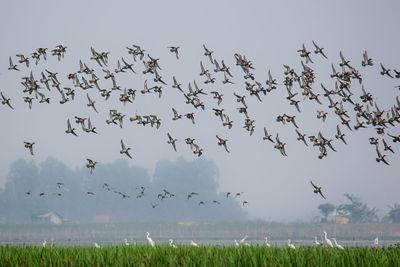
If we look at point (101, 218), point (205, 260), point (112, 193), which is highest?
point (112, 193)

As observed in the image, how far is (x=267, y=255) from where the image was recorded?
1975 cm

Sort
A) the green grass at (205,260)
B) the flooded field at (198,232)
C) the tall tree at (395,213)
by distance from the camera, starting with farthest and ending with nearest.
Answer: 1. the tall tree at (395,213)
2. the flooded field at (198,232)
3. the green grass at (205,260)

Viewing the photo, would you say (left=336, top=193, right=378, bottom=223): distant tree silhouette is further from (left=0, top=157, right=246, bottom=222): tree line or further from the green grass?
the green grass

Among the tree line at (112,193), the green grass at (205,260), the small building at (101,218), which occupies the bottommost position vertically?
the green grass at (205,260)

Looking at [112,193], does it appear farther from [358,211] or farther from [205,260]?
[205,260]

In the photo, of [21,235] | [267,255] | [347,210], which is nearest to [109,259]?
[267,255]

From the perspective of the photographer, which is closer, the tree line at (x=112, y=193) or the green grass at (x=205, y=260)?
the green grass at (x=205, y=260)

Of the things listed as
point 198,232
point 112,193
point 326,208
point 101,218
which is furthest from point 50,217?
point 326,208

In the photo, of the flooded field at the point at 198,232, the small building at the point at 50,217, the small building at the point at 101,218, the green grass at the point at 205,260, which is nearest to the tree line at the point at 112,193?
the small building at the point at 101,218

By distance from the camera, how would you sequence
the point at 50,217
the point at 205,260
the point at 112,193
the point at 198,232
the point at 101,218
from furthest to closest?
1. the point at 112,193
2. the point at 101,218
3. the point at 50,217
4. the point at 198,232
5. the point at 205,260

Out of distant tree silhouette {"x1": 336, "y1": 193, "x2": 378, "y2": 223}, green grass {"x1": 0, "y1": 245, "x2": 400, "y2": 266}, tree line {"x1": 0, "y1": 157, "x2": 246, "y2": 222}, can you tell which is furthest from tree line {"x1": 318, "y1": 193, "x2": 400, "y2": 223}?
green grass {"x1": 0, "y1": 245, "x2": 400, "y2": 266}

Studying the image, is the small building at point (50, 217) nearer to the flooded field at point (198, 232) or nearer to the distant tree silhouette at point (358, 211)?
the flooded field at point (198, 232)

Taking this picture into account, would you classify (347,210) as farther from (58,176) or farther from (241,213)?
(58,176)

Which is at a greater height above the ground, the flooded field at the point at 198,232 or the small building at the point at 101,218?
the small building at the point at 101,218
